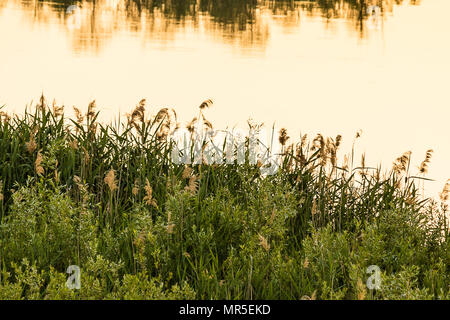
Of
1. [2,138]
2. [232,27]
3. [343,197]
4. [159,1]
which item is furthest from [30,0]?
[343,197]

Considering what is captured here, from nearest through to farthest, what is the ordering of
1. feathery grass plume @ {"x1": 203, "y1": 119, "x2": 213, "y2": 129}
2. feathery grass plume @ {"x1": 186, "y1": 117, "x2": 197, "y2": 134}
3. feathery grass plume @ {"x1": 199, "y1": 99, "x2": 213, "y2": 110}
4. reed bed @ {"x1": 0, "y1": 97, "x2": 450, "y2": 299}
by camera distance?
reed bed @ {"x1": 0, "y1": 97, "x2": 450, "y2": 299} < feathery grass plume @ {"x1": 199, "y1": 99, "x2": 213, "y2": 110} < feathery grass plume @ {"x1": 203, "y1": 119, "x2": 213, "y2": 129} < feathery grass plume @ {"x1": 186, "y1": 117, "x2": 197, "y2": 134}

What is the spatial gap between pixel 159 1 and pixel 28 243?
1614 centimetres

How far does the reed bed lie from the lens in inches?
162

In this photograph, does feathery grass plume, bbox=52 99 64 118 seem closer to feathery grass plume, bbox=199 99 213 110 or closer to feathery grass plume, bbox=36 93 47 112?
feathery grass plume, bbox=36 93 47 112

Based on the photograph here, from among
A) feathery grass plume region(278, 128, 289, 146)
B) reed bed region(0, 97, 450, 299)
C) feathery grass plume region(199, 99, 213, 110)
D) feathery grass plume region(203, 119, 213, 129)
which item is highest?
feathery grass plume region(199, 99, 213, 110)

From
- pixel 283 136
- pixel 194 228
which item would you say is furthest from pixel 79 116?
pixel 194 228

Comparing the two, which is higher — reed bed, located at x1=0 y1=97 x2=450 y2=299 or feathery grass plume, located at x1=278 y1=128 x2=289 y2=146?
feathery grass plume, located at x1=278 y1=128 x2=289 y2=146

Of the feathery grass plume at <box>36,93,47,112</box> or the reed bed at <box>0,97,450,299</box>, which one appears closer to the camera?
the reed bed at <box>0,97,450,299</box>

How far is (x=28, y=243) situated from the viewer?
4.62 m

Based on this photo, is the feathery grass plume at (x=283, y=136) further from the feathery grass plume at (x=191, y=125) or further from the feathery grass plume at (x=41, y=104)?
the feathery grass plume at (x=41, y=104)

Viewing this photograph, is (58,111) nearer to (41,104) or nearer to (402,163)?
(41,104)

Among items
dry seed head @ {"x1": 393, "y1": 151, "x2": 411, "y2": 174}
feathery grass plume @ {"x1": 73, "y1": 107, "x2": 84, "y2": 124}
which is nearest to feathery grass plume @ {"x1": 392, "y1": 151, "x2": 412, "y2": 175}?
dry seed head @ {"x1": 393, "y1": 151, "x2": 411, "y2": 174}

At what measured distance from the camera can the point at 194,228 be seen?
454 cm
